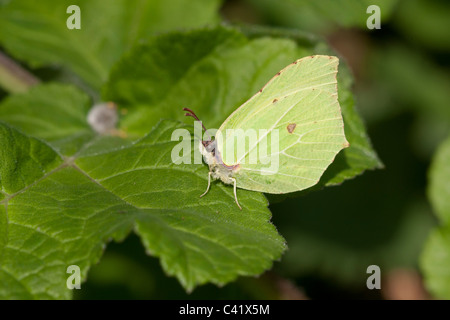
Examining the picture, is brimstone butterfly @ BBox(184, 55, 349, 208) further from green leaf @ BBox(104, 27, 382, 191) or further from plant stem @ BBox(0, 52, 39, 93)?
plant stem @ BBox(0, 52, 39, 93)

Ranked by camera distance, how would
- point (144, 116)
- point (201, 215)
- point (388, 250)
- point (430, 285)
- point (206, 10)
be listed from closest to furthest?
1. point (201, 215)
2. point (144, 116)
3. point (430, 285)
4. point (206, 10)
5. point (388, 250)

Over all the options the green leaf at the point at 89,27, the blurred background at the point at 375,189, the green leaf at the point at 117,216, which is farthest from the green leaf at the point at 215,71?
the blurred background at the point at 375,189

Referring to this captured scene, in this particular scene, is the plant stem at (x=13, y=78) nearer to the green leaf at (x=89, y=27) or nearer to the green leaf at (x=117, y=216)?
the green leaf at (x=89, y=27)

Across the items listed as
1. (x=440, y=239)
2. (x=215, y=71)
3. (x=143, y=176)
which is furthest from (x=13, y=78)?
(x=440, y=239)

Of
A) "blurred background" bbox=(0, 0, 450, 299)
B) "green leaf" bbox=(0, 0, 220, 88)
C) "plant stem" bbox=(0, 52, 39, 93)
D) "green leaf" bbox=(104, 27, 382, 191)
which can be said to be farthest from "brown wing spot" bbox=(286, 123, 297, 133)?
"plant stem" bbox=(0, 52, 39, 93)

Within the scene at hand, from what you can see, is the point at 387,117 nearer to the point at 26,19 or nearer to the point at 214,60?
the point at 214,60

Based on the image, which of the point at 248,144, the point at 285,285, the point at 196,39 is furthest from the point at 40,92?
the point at 285,285
